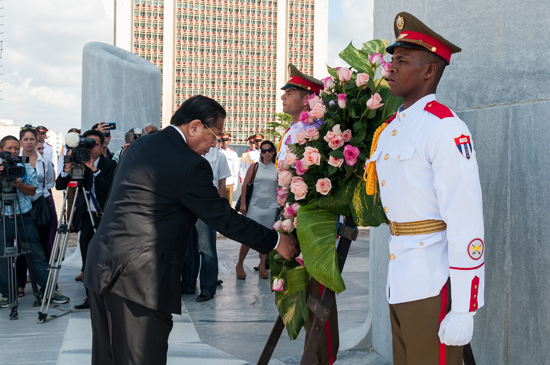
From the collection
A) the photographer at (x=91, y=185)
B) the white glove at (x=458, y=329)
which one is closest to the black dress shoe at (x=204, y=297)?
the photographer at (x=91, y=185)

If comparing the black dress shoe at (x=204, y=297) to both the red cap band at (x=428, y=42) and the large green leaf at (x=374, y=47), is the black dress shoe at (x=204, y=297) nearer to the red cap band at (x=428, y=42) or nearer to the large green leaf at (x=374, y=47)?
the large green leaf at (x=374, y=47)

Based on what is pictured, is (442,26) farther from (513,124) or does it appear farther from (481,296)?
(481,296)

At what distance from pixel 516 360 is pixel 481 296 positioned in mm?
839

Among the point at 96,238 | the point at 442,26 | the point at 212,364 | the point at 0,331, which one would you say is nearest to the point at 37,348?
the point at 0,331

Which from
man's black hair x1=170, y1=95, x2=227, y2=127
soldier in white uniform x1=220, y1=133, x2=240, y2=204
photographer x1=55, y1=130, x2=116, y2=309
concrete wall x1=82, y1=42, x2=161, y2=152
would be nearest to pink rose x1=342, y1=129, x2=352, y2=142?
man's black hair x1=170, y1=95, x2=227, y2=127

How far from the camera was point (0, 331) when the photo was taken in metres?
4.34

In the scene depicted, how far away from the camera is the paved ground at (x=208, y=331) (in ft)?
12.3

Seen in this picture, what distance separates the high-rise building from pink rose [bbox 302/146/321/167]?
84.3 metres

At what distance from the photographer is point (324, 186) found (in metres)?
2.31

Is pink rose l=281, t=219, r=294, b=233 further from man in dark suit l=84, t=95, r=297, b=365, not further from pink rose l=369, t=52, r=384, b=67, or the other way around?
pink rose l=369, t=52, r=384, b=67

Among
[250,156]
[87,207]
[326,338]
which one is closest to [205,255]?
[87,207]

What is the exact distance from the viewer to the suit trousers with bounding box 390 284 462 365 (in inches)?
73.7

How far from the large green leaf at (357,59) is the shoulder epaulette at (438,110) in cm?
53

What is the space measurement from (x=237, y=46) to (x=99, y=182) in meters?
86.1
